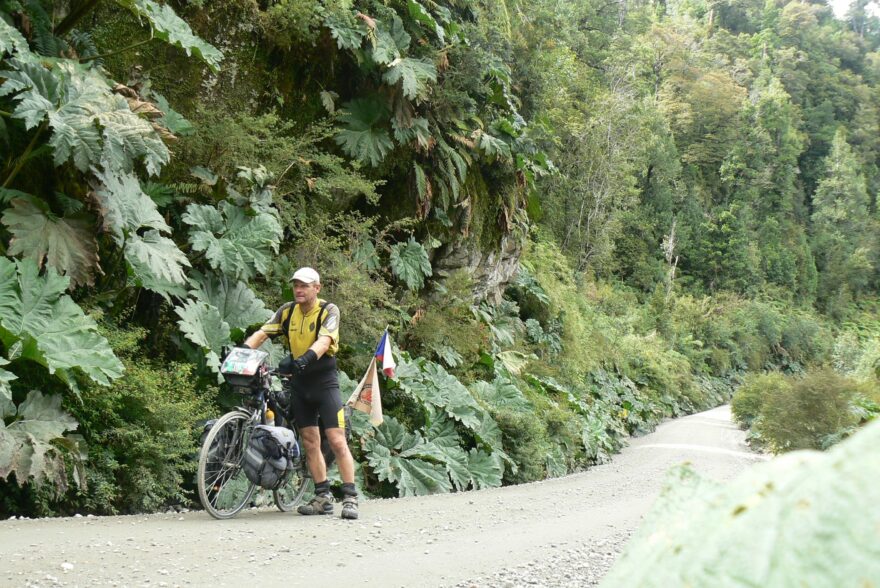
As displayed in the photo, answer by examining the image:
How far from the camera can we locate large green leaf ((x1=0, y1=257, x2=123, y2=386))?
5098mm

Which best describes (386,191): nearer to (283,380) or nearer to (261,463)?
(283,380)

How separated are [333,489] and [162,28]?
470 cm

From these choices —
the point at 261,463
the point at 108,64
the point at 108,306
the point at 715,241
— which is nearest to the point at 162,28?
the point at 108,64

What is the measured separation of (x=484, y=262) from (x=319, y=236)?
17.0 feet

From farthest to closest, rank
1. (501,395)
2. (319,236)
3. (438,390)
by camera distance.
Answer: (501,395) < (438,390) < (319,236)

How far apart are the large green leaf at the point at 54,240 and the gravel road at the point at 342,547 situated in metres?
2.00

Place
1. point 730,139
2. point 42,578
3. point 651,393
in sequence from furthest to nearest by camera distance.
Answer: point 730,139
point 651,393
point 42,578

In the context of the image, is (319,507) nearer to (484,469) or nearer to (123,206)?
(123,206)

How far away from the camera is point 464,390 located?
31.6 ft

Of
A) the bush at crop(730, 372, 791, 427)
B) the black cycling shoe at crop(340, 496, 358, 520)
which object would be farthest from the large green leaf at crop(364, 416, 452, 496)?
the bush at crop(730, 372, 791, 427)

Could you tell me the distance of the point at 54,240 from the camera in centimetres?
573

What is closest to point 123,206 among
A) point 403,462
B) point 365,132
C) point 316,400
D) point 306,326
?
point 306,326

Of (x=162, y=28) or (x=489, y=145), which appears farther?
(x=489, y=145)

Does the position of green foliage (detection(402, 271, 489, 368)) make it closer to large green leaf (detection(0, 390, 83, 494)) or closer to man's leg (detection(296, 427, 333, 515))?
man's leg (detection(296, 427, 333, 515))
